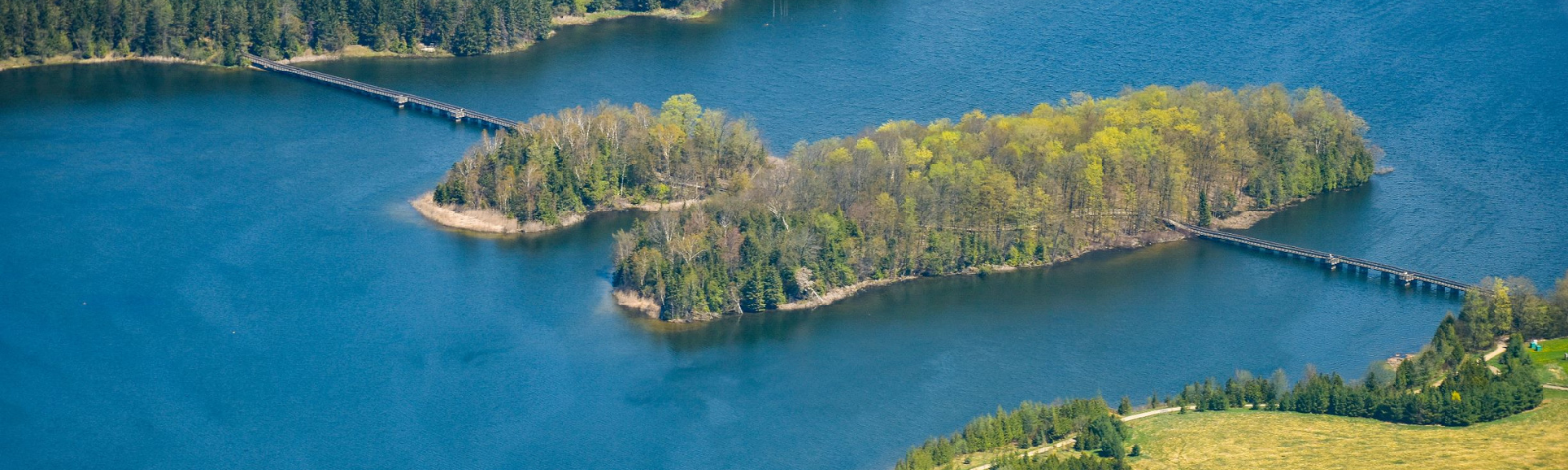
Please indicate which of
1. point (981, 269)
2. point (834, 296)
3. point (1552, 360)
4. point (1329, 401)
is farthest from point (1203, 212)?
point (1329, 401)

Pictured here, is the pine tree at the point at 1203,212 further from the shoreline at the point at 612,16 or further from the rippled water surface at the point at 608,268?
the shoreline at the point at 612,16

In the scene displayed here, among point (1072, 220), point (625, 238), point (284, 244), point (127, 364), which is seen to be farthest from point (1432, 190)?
point (127, 364)

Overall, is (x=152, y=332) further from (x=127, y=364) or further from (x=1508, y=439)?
(x=1508, y=439)

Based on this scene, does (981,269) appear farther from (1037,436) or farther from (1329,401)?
(1329,401)

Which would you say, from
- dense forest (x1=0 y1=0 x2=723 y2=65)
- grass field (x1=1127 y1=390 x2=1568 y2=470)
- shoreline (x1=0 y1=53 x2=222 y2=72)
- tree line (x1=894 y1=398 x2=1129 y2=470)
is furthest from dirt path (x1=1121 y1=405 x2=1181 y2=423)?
shoreline (x1=0 y1=53 x2=222 y2=72)

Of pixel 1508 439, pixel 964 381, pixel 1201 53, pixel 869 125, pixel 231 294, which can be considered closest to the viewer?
pixel 1508 439

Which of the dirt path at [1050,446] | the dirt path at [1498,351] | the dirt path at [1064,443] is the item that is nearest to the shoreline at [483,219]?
the dirt path at [1064,443]
